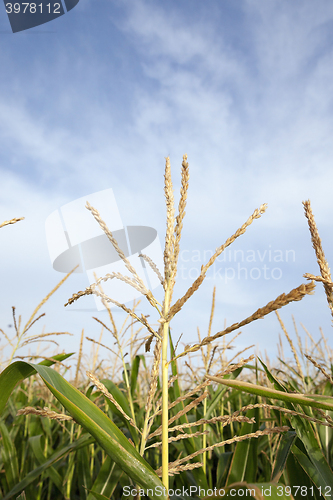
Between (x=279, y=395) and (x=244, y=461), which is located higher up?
(x=279, y=395)

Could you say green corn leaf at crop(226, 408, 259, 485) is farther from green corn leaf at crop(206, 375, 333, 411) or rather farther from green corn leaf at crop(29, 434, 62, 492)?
green corn leaf at crop(29, 434, 62, 492)

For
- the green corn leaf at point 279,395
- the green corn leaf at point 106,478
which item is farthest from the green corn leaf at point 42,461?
the green corn leaf at point 279,395

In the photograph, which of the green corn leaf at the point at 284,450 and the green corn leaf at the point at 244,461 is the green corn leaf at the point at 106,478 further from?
the green corn leaf at the point at 284,450

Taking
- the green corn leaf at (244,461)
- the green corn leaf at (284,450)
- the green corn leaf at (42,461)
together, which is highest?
the green corn leaf at (284,450)

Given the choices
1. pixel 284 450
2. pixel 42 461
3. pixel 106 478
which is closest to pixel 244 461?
pixel 284 450

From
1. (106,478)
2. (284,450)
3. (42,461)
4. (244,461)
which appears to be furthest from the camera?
(42,461)

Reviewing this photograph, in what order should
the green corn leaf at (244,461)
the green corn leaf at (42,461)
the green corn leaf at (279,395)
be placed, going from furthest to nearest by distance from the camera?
the green corn leaf at (42,461) < the green corn leaf at (244,461) < the green corn leaf at (279,395)

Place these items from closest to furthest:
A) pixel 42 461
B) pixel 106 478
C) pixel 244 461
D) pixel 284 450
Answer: pixel 284 450 < pixel 244 461 < pixel 106 478 < pixel 42 461

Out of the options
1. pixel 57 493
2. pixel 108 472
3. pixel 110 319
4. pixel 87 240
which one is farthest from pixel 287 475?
pixel 87 240

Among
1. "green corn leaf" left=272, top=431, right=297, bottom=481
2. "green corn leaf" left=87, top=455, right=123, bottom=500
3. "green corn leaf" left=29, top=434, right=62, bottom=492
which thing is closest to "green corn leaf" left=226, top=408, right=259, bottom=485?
"green corn leaf" left=272, top=431, right=297, bottom=481

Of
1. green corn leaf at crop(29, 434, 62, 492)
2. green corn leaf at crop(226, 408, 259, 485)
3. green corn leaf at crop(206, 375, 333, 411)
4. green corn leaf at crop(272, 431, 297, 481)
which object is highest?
green corn leaf at crop(206, 375, 333, 411)

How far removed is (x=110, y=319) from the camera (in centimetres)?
193

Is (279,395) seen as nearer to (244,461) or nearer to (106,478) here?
(244,461)

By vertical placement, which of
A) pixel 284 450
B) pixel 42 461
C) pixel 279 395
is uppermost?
pixel 279 395
